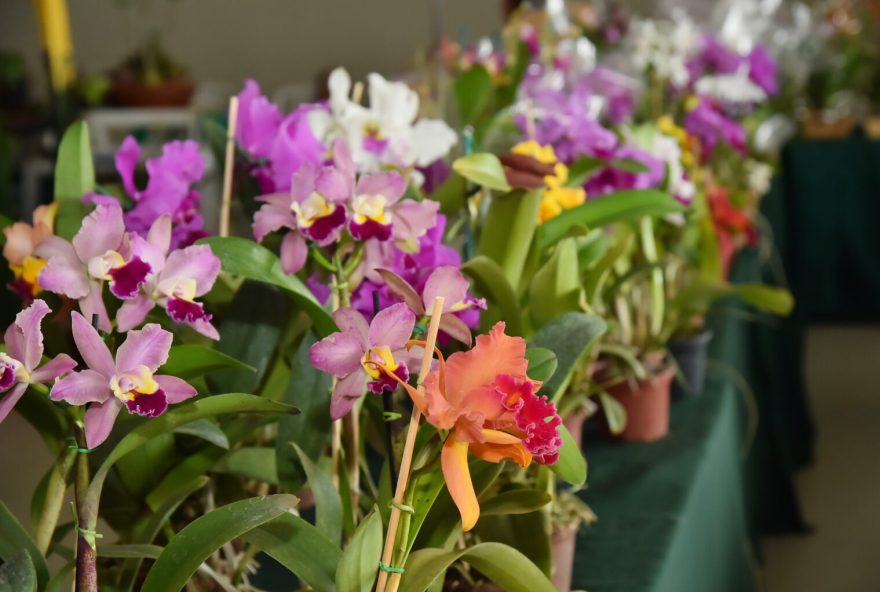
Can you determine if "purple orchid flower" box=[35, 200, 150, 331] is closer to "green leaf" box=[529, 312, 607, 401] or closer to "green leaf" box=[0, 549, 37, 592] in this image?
"green leaf" box=[0, 549, 37, 592]

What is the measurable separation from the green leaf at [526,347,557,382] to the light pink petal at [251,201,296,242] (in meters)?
0.18

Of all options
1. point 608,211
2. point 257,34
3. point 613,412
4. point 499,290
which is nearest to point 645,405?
point 613,412

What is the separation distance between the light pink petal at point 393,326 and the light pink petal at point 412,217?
14 centimetres

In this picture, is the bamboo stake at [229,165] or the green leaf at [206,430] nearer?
the green leaf at [206,430]

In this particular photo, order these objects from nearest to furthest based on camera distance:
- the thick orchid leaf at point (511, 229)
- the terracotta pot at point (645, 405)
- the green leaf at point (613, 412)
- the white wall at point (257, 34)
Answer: the thick orchid leaf at point (511, 229), the green leaf at point (613, 412), the terracotta pot at point (645, 405), the white wall at point (257, 34)

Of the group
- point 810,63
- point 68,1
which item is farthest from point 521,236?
point 68,1

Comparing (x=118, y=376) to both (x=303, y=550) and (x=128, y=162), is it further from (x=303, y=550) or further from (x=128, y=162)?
(x=128, y=162)

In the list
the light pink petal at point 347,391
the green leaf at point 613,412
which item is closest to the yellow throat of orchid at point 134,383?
the light pink petal at point 347,391

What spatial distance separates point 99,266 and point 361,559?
216 mm

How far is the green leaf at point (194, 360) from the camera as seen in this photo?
64 cm

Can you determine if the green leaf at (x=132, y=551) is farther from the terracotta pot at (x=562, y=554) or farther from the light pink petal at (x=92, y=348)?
the terracotta pot at (x=562, y=554)

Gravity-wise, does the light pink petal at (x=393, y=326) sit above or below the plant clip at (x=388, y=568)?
above

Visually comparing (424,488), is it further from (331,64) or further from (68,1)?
(68,1)

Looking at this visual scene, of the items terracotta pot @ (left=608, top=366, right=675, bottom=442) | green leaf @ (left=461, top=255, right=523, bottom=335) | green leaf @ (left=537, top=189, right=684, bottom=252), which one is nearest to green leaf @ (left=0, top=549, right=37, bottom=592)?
green leaf @ (left=461, top=255, right=523, bottom=335)
